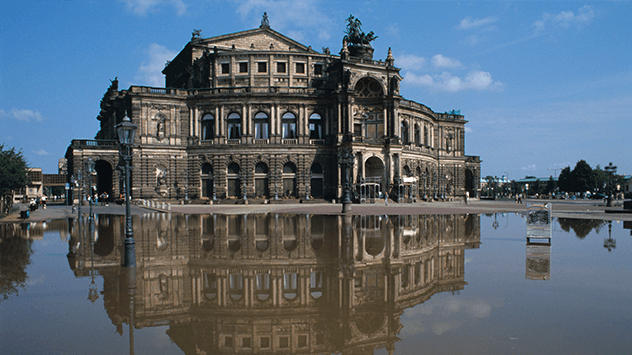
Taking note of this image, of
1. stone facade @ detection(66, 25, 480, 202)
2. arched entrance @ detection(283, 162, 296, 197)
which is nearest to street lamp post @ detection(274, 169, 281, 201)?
stone facade @ detection(66, 25, 480, 202)

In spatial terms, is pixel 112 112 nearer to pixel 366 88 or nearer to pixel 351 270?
pixel 366 88

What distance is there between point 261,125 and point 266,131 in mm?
1065

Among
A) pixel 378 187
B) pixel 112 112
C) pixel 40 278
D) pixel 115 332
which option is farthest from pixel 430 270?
pixel 112 112

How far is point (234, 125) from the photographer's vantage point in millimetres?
59906

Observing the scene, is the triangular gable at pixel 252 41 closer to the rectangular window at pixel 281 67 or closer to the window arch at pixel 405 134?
the rectangular window at pixel 281 67

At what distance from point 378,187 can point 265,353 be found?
5513 cm

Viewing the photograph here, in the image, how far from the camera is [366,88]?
63.4 m

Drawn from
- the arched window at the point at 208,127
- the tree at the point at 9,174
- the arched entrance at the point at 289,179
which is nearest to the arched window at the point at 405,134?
the arched entrance at the point at 289,179

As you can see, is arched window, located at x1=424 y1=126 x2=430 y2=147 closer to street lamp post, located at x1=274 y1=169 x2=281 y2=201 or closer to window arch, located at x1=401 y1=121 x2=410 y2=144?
window arch, located at x1=401 y1=121 x2=410 y2=144

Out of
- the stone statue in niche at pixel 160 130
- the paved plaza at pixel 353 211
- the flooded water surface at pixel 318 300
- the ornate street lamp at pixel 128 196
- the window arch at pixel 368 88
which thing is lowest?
the paved plaza at pixel 353 211

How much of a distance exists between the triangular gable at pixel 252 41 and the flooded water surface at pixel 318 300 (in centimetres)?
5383

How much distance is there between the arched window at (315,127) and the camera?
201 ft

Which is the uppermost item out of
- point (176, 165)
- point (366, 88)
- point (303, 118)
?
point (366, 88)

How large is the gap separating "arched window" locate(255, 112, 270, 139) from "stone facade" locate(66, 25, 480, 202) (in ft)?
0.44
